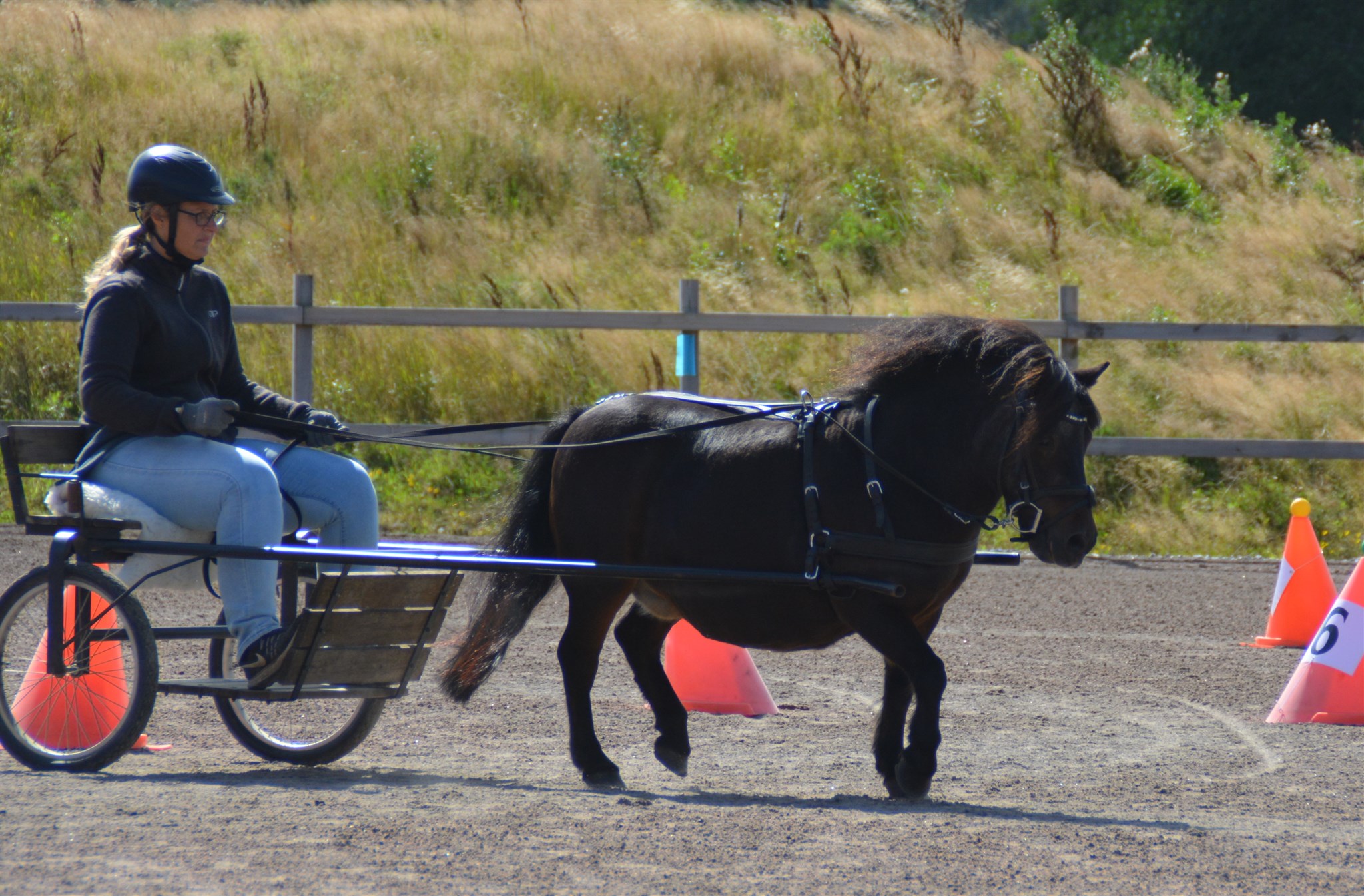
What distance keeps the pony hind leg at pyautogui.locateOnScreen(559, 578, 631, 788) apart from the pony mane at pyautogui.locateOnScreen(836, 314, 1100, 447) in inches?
40.0

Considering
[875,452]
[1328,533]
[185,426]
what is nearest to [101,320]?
[185,426]

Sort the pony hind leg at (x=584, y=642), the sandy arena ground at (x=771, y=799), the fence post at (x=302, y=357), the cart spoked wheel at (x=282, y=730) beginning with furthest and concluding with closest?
the fence post at (x=302, y=357)
the cart spoked wheel at (x=282, y=730)
the pony hind leg at (x=584, y=642)
the sandy arena ground at (x=771, y=799)

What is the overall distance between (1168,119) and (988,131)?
2283mm

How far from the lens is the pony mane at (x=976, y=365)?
13.8ft

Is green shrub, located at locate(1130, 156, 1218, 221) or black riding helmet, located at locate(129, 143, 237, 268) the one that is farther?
green shrub, located at locate(1130, 156, 1218, 221)

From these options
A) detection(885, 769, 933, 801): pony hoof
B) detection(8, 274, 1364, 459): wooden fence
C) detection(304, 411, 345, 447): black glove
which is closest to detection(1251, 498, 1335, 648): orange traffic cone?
detection(8, 274, 1364, 459): wooden fence

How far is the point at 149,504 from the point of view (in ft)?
14.6

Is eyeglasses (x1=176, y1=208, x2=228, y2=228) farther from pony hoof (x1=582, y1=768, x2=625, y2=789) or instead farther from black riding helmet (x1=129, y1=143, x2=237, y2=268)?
pony hoof (x1=582, y1=768, x2=625, y2=789)

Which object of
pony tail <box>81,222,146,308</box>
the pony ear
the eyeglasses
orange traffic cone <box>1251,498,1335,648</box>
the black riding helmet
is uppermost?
the black riding helmet

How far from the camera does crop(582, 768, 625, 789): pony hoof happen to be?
15.0 ft

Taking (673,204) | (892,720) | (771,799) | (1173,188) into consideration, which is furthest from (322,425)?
(1173,188)

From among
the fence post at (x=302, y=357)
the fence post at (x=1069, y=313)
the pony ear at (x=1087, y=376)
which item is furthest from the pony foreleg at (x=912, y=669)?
the fence post at (x=302, y=357)

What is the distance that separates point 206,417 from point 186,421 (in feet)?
0.27

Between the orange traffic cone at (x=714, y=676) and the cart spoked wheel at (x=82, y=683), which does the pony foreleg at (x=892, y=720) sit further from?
the cart spoked wheel at (x=82, y=683)
